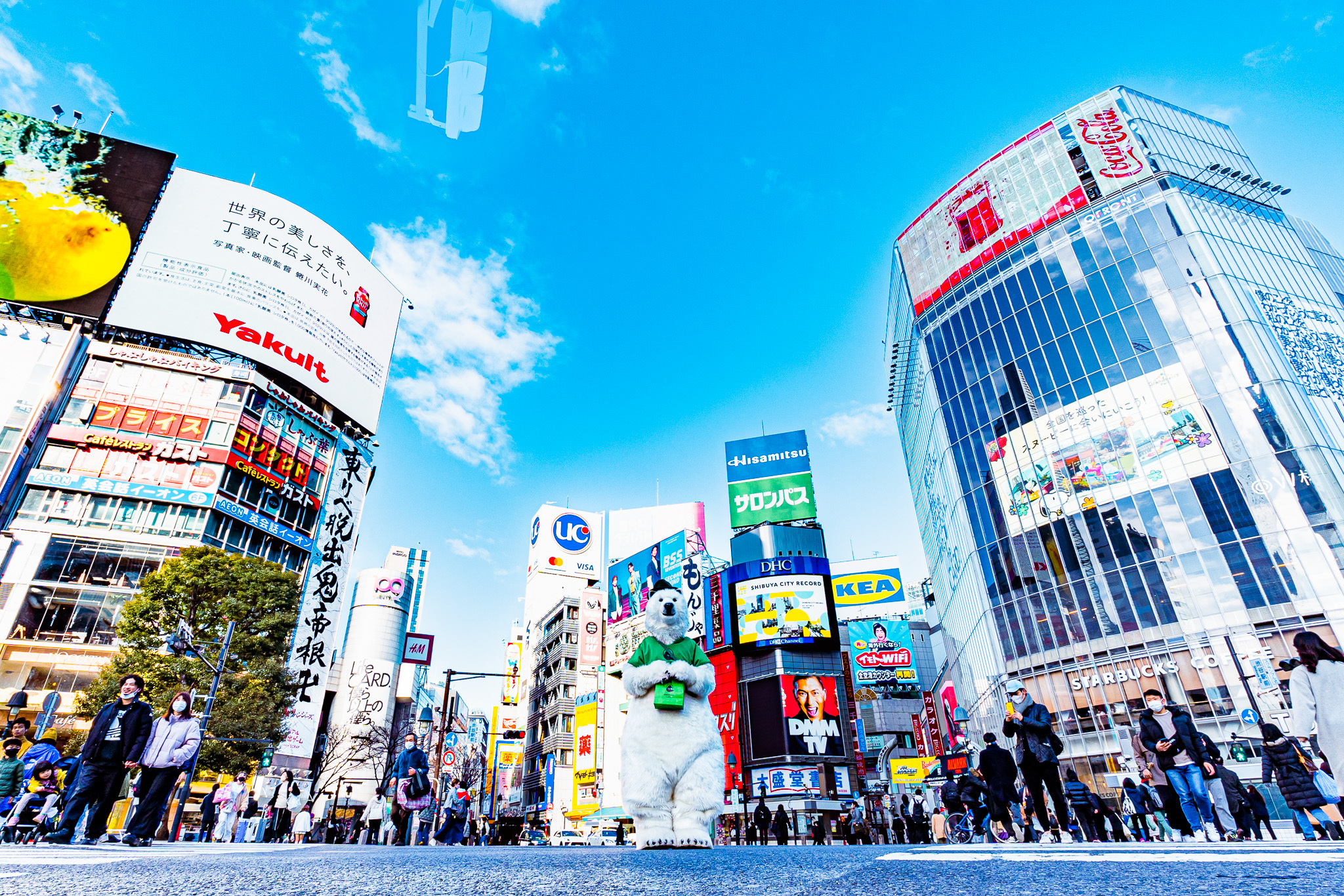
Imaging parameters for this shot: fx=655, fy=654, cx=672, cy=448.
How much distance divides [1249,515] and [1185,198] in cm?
1773

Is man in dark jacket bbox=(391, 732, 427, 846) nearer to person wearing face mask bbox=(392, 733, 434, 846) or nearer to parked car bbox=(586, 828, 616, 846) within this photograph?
person wearing face mask bbox=(392, 733, 434, 846)

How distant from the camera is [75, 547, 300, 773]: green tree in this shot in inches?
695

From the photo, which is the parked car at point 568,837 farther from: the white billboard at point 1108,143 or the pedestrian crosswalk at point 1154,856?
the white billboard at point 1108,143

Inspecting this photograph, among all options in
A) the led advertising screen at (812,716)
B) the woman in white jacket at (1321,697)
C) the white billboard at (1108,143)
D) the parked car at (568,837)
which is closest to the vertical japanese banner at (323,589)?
the parked car at (568,837)

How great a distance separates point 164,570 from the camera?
62.1 feet

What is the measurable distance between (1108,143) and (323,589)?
48726 millimetres

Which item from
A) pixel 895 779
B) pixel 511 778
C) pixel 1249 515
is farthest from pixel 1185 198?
pixel 511 778

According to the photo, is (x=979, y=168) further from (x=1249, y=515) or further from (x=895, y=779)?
(x=895, y=779)

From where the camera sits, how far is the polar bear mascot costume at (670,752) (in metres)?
4.93

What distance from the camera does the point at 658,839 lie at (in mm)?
4719

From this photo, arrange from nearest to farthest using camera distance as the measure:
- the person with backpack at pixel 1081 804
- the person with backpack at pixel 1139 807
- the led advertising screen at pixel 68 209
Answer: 1. the person with backpack at pixel 1081 804
2. the person with backpack at pixel 1139 807
3. the led advertising screen at pixel 68 209

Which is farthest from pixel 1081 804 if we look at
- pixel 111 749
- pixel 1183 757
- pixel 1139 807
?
pixel 111 749

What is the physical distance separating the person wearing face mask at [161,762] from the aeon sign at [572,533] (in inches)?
2207

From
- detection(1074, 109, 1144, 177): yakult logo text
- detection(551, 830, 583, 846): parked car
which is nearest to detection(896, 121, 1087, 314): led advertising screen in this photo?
detection(1074, 109, 1144, 177): yakult logo text
